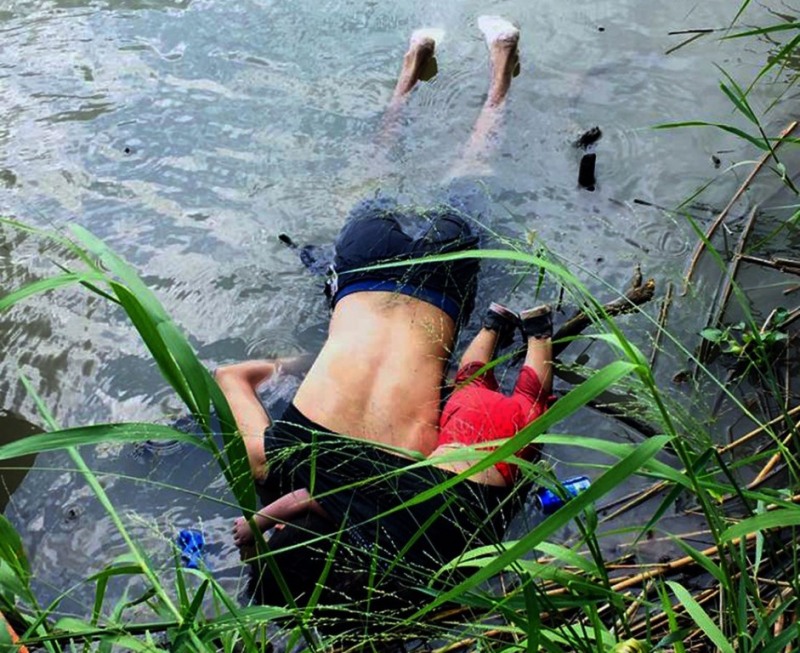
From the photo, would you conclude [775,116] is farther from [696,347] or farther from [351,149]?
[351,149]

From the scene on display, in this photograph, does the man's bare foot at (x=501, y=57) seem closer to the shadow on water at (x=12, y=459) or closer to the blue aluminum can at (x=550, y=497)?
the blue aluminum can at (x=550, y=497)

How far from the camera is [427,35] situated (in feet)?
14.4

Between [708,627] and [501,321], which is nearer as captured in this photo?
[708,627]

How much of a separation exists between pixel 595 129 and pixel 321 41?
1679 millimetres

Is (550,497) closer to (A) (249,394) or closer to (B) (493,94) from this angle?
(A) (249,394)

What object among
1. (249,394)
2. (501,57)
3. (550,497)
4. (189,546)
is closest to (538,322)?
(550,497)

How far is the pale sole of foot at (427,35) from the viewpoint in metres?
4.34

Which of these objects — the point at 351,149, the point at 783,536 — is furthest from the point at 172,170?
the point at 783,536

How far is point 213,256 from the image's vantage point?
12.5 feet

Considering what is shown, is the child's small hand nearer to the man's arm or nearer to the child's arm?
the child's arm

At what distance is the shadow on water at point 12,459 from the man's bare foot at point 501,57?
103 inches

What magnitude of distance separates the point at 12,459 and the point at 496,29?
312 centimetres

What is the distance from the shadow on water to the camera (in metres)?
3.08

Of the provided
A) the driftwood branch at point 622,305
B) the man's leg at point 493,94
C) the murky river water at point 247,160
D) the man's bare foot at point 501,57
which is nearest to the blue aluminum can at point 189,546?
the murky river water at point 247,160
